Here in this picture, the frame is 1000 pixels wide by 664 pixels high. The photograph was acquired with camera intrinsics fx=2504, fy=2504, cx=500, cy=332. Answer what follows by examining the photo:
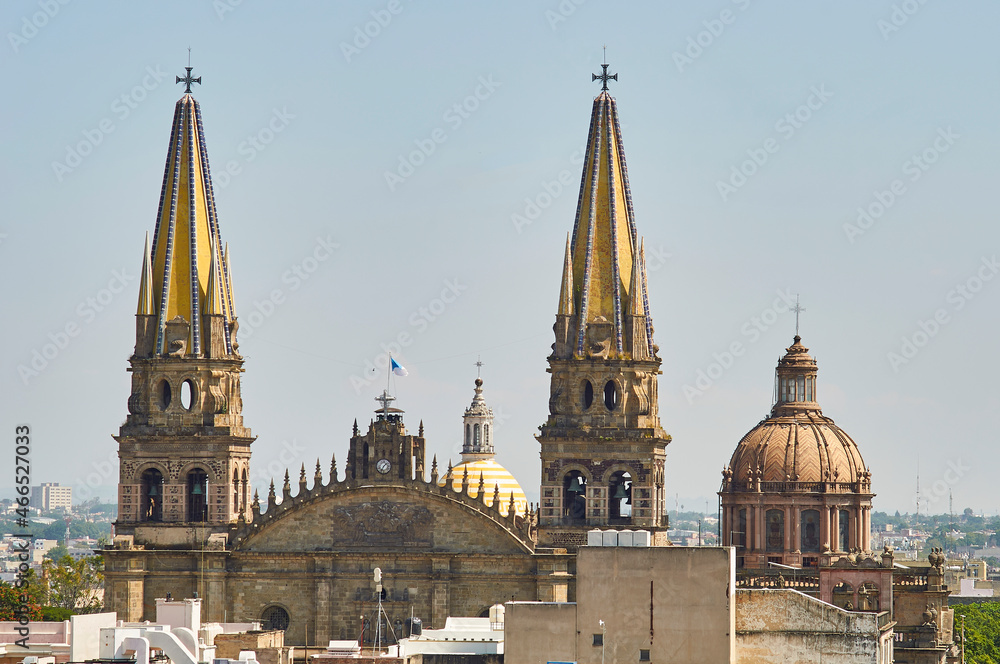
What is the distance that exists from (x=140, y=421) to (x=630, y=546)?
1700 inches

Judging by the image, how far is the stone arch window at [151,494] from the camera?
108438mm

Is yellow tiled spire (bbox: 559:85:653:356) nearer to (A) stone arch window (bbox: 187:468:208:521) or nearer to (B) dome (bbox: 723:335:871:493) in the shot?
(A) stone arch window (bbox: 187:468:208:521)

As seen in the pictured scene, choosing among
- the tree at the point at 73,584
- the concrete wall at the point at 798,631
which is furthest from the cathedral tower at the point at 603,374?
the tree at the point at 73,584

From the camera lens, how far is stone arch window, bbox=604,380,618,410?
347 feet

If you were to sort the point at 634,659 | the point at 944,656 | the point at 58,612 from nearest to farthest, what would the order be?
the point at 634,659
the point at 944,656
the point at 58,612

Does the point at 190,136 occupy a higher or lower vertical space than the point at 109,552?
higher

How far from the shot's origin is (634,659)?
67.4 m

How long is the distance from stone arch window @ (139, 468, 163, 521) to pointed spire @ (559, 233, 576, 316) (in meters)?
18.9

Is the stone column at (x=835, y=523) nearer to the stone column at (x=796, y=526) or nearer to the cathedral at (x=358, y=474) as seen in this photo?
the stone column at (x=796, y=526)

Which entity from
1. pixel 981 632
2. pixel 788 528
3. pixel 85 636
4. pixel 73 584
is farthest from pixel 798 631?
pixel 73 584

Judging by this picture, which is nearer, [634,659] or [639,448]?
[634,659]

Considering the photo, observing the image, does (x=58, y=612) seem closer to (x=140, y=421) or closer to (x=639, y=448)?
(x=140, y=421)

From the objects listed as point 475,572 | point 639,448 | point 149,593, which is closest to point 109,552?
point 149,593

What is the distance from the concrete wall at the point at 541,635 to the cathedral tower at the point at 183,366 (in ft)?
130
